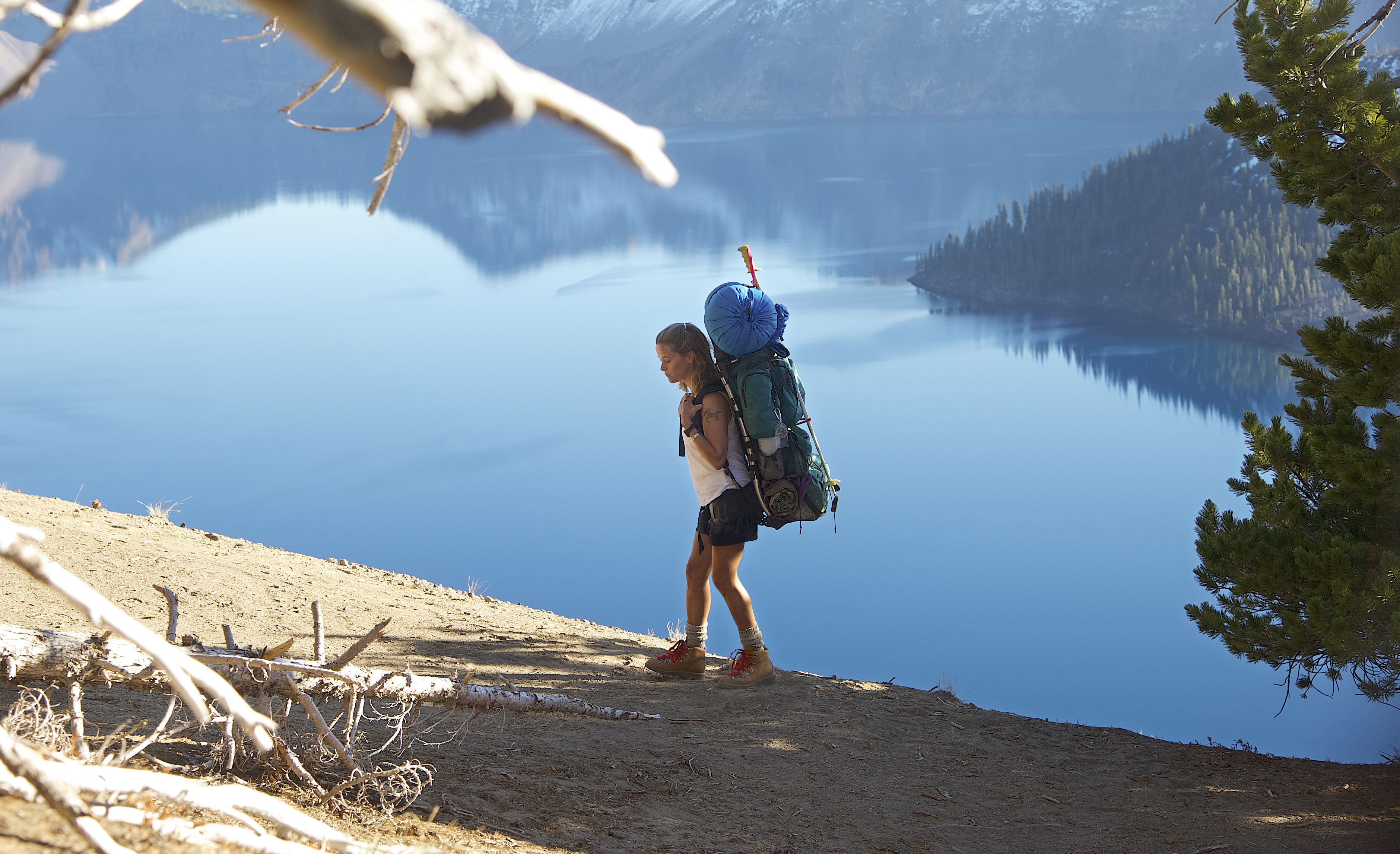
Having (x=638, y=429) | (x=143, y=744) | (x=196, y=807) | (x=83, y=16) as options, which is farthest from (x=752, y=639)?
(x=638, y=429)

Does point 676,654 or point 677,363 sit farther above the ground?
point 677,363

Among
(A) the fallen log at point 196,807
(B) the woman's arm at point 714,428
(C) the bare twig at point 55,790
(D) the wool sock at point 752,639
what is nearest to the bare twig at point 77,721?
(A) the fallen log at point 196,807

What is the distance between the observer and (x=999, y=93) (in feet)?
595

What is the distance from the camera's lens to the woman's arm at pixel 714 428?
159 inches

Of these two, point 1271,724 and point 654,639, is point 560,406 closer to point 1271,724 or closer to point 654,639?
point 1271,724

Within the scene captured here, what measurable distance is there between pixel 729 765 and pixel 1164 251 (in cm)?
7931

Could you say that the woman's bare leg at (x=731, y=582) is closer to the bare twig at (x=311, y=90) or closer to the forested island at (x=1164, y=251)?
the bare twig at (x=311, y=90)

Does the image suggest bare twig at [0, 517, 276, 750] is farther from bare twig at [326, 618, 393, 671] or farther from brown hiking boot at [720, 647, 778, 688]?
brown hiking boot at [720, 647, 778, 688]

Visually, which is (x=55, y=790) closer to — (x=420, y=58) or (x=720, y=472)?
(x=420, y=58)

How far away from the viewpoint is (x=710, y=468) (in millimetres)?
4133

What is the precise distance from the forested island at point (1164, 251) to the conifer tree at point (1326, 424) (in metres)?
61.6

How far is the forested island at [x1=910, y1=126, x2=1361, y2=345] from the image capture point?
63.5 m

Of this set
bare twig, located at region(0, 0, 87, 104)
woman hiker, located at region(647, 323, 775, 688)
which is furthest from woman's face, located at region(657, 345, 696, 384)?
bare twig, located at region(0, 0, 87, 104)

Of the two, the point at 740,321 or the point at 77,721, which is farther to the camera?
the point at 740,321
